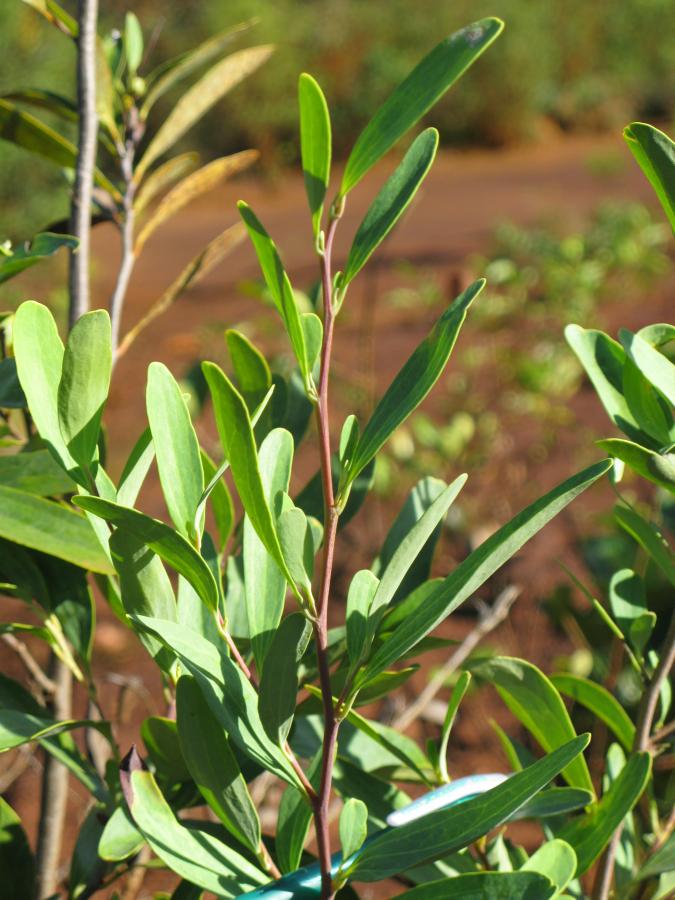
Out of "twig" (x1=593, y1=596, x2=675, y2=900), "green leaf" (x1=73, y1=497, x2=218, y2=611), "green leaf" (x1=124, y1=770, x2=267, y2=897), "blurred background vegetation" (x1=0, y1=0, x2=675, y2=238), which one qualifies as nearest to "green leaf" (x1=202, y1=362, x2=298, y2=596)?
"green leaf" (x1=73, y1=497, x2=218, y2=611)

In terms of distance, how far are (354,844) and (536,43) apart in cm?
1154

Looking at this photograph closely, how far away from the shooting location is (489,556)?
0.42 metres

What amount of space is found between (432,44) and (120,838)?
11.5 m

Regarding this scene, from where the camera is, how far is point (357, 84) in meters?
10.6

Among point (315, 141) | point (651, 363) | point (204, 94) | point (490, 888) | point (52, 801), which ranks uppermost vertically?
point (204, 94)

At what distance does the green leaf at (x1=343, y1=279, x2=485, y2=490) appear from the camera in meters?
0.45

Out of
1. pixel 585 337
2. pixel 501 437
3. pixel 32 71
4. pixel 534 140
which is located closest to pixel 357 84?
pixel 534 140

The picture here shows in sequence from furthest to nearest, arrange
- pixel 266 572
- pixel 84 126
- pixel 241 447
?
1. pixel 84 126
2. pixel 266 572
3. pixel 241 447

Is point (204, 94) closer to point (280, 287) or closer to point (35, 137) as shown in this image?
point (35, 137)

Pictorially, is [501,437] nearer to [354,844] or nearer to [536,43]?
[354,844]

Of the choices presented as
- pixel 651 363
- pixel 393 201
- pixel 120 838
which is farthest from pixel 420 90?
pixel 120 838

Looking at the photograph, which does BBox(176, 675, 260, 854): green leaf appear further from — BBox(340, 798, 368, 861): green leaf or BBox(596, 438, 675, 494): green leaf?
BBox(596, 438, 675, 494): green leaf

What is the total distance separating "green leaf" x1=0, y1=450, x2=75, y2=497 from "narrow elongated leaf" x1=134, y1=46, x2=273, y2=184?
0.34 metres

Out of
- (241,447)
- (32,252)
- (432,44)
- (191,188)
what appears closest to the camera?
(241,447)
